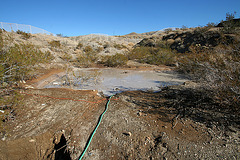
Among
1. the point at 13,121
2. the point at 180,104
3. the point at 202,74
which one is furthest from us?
the point at 202,74

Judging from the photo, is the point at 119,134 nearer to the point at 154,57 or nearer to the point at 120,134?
the point at 120,134

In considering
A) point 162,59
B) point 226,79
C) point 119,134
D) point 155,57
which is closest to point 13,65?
point 119,134

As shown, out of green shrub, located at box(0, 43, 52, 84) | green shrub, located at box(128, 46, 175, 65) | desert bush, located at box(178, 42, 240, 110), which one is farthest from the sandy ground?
green shrub, located at box(128, 46, 175, 65)

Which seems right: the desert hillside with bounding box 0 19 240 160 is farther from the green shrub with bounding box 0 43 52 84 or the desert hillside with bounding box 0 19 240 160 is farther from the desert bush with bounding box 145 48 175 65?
the desert bush with bounding box 145 48 175 65

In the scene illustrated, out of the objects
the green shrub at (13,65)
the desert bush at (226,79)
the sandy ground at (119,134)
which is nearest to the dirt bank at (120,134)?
the sandy ground at (119,134)

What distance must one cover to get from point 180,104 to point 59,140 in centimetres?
301

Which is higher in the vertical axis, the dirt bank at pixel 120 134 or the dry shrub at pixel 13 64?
the dry shrub at pixel 13 64

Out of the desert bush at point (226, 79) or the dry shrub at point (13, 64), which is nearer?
the desert bush at point (226, 79)

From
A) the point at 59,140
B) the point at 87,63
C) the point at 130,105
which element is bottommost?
the point at 59,140

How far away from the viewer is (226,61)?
2.96m

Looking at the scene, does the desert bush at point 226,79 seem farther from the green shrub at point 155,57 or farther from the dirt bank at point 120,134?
the green shrub at point 155,57

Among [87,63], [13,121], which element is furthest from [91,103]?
[87,63]

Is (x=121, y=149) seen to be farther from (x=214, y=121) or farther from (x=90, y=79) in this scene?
(x=90, y=79)

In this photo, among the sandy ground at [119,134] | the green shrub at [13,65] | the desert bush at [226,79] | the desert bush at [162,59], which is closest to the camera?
the sandy ground at [119,134]
